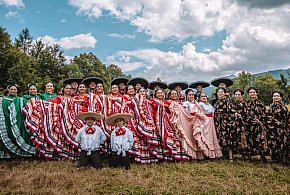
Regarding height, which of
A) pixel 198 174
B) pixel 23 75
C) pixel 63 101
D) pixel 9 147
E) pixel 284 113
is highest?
pixel 23 75

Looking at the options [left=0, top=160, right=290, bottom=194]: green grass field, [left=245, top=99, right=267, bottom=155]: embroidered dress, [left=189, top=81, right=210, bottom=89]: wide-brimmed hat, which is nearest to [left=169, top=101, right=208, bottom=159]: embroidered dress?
[left=0, top=160, right=290, bottom=194]: green grass field

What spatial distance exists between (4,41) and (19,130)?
24.2m

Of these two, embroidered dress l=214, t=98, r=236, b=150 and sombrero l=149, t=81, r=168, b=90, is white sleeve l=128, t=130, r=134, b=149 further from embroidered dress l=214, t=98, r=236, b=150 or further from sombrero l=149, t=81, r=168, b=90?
embroidered dress l=214, t=98, r=236, b=150

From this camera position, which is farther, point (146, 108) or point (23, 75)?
point (23, 75)

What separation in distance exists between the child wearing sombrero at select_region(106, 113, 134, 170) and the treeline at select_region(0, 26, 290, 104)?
422cm

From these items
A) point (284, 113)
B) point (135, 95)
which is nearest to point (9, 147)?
point (135, 95)

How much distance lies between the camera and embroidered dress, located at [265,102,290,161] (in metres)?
6.36

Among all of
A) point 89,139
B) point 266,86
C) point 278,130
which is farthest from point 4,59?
point 266,86

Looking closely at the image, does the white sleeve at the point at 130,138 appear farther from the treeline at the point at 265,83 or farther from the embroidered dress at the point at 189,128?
the treeline at the point at 265,83

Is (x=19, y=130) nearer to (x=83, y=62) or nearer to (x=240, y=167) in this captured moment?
(x=240, y=167)

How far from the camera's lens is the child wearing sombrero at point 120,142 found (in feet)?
19.6

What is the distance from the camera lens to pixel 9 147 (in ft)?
21.7

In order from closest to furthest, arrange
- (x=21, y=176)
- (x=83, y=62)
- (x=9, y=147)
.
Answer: (x=21, y=176), (x=9, y=147), (x=83, y=62)

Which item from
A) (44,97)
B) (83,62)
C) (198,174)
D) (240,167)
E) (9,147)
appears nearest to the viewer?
(198,174)
